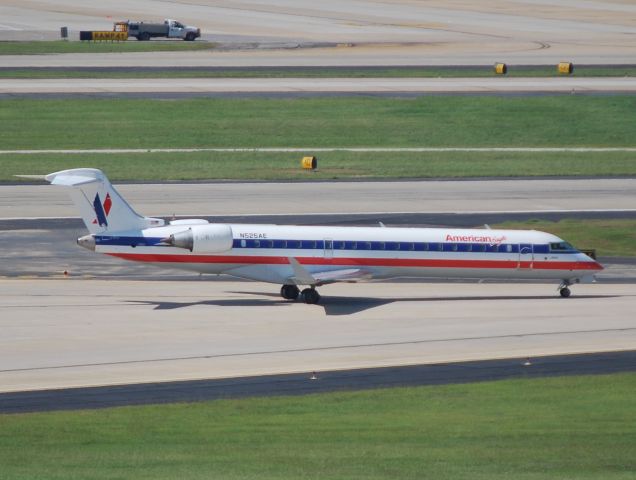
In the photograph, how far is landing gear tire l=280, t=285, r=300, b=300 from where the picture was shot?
1895 inches

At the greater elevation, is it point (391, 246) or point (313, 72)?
point (391, 246)

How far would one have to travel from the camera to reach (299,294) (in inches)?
1909

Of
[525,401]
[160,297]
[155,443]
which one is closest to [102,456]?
[155,443]

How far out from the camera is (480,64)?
378 feet

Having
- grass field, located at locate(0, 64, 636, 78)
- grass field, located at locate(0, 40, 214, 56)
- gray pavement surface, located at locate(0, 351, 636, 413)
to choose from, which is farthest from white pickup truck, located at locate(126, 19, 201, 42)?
gray pavement surface, located at locate(0, 351, 636, 413)

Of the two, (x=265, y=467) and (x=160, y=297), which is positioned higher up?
(x=265, y=467)

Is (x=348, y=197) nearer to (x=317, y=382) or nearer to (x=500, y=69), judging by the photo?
(x=317, y=382)

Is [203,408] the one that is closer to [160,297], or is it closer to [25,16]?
[160,297]

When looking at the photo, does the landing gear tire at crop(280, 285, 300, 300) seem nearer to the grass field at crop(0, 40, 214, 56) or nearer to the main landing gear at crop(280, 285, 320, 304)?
the main landing gear at crop(280, 285, 320, 304)

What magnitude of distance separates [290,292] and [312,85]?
56.6 metres

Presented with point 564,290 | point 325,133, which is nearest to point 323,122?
point 325,133

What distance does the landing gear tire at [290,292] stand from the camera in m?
48.1

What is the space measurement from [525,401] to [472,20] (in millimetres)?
120745

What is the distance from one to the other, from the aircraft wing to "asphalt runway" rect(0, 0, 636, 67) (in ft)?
227
